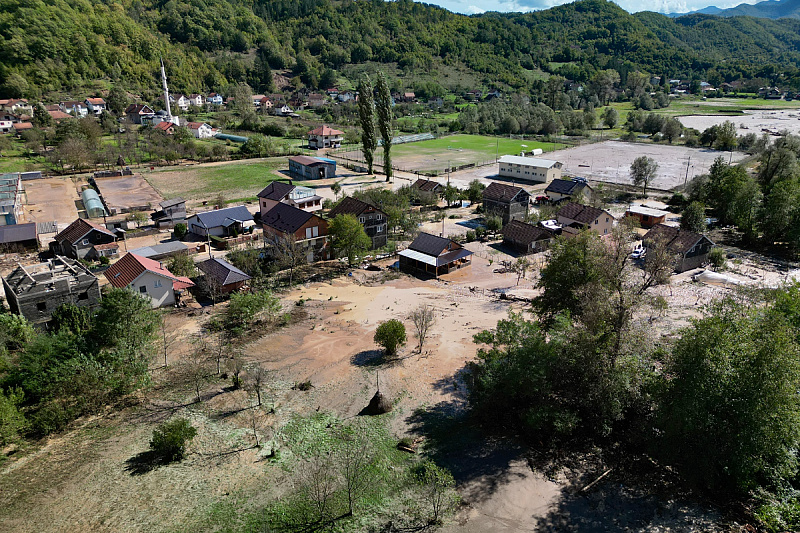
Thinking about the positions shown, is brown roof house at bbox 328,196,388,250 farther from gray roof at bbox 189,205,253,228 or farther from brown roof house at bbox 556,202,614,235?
brown roof house at bbox 556,202,614,235

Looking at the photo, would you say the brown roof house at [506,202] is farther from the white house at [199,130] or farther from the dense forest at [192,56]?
the dense forest at [192,56]

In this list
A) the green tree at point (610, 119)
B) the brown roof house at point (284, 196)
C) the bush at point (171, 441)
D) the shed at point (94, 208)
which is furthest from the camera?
the green tree at point (610, 119)

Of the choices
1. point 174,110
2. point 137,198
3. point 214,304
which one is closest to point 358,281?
point 214,304

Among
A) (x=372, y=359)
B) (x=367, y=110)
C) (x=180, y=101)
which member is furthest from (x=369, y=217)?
(x=180, y=101)

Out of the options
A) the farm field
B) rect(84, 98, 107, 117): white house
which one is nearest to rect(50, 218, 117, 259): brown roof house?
the farm field

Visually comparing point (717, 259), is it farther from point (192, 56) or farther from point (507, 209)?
point (192, 56)

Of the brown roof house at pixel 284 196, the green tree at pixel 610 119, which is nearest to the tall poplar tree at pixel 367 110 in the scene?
the brown roof house at pixel 284 196

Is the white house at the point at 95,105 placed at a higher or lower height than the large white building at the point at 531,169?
higher
